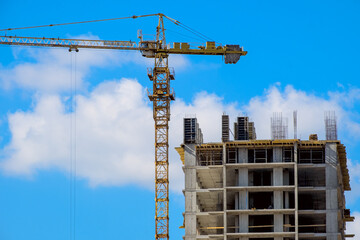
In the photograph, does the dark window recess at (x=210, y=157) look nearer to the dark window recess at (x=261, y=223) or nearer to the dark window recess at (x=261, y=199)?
the dark window recess at (x=261, y=199)

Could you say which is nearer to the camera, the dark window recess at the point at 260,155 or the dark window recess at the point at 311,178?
the dark window recess at the point at 260,155

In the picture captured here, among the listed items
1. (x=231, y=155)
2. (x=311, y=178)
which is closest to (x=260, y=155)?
(x=231, y=155)

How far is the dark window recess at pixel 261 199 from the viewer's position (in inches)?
5925

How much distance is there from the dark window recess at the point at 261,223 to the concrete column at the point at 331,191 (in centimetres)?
783

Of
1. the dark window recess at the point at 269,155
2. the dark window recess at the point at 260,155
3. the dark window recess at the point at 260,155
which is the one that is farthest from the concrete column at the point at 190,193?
the dark window recess at the point at 269,155

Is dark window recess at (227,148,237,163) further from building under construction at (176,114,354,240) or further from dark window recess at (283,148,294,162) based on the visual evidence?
dark window recess at (283,148,294,162)

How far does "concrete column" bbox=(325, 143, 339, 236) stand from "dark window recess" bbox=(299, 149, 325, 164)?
1.81 metres

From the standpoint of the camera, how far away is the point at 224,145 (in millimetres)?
149125

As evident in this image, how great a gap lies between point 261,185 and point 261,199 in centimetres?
194

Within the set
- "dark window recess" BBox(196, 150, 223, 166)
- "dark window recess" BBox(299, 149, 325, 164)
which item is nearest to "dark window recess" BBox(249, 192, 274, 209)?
"dark window recess" BBox(196, 150, 223, 166)

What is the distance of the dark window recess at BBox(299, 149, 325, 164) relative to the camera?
150 metres

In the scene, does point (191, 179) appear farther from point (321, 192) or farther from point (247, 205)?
point (321, 192)

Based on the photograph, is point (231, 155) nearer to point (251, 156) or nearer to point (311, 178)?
point (251, 156)

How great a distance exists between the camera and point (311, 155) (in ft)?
493
